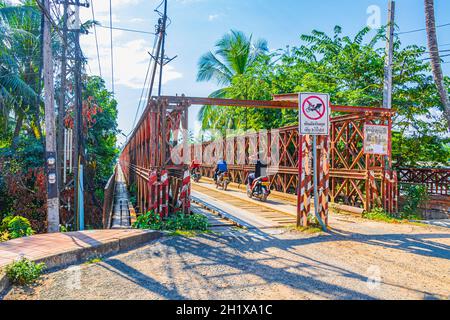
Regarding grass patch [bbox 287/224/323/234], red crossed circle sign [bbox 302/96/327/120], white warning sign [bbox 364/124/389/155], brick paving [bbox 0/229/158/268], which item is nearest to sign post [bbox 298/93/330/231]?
red crossed circle sign [bbox 302/96/327/120]

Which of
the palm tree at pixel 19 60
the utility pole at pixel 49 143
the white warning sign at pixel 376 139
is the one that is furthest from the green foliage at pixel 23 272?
the palm tree at pixel 19 60

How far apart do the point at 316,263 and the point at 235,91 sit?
53.8ft

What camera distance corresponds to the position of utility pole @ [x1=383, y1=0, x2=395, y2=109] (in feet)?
39.1

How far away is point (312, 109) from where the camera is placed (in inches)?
294

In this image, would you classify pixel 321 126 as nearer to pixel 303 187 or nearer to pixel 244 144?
pixel 303 187

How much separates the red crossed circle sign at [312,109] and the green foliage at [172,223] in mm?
3377

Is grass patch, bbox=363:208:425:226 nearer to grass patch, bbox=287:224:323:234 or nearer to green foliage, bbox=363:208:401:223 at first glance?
green foliage, bbox=363:208:401:223

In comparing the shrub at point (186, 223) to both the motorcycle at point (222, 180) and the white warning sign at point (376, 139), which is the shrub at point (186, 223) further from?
the motorcycle at point (222, 180)

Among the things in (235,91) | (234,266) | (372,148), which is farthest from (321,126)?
(235,91)

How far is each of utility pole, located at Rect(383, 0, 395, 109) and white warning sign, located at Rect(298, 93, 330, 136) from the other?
5665 millimetres

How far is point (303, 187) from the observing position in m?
7.94

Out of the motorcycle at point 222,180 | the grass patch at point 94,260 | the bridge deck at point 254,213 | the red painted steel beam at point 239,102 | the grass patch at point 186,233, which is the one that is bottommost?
the bridge deck at point 254,213

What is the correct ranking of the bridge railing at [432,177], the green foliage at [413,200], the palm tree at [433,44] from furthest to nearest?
the bridge railing at [432,177] < the palm tree at [433,44] < the green foliage at [413,200]

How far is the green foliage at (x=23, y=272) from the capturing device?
4371mm
